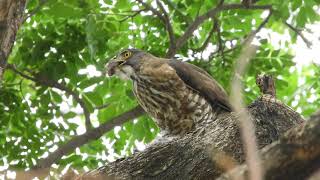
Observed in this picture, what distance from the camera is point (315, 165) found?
1.96 metres

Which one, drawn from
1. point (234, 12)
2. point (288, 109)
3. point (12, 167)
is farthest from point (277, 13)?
point (12, 167)

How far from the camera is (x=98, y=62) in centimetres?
634

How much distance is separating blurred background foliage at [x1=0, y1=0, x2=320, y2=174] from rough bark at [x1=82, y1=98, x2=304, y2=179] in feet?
7.38

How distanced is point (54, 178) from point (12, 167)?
1.78 meters

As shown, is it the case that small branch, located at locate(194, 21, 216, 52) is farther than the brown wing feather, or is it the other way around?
small branch, located at locate(194, 21, 216, 52)

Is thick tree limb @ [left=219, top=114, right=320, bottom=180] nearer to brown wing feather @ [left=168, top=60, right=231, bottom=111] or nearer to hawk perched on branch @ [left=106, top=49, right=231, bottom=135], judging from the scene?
hawk perched on branch @ [left=106, top=49, right=231, bottom=135]

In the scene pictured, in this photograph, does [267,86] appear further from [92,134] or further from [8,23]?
[92,134]

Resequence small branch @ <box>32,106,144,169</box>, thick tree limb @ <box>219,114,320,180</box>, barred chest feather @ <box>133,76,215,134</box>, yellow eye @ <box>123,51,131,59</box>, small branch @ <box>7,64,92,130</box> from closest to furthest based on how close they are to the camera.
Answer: thick tree limb @ <box>219,114,320,180</box> < barred chest feather @ <box>133,76,215,134</box> < small branch @ <box>32,106,144,169</box> < small branch @ <box>7,64,92,130</box> < yellow eye @ <box>123,51,131,59</box>

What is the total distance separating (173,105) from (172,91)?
16cm

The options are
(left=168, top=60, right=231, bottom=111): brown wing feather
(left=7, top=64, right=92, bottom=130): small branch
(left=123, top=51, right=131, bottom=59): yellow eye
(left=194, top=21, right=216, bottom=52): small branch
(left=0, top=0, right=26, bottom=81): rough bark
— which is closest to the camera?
(left=0, top=0, right=26, bottom=81): rough bark

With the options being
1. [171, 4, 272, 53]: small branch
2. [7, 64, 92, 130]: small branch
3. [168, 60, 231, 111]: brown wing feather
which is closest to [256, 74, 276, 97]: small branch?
[168, 60, 231, 111]: brown wing feather

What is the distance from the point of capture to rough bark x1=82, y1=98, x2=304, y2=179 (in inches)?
135

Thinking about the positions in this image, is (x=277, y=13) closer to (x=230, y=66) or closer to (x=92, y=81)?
(x=230, y=66)

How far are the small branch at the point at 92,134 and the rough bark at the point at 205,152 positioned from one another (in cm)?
226
